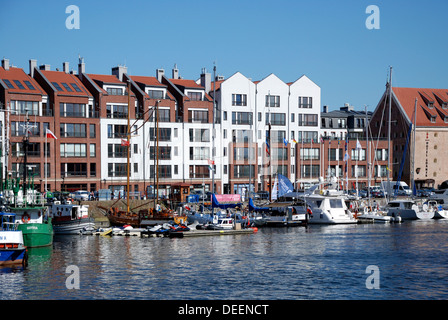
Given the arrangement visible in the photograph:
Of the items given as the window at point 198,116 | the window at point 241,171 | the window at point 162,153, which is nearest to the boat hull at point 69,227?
the window at point 162,153

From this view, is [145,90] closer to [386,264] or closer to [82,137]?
[82,137]

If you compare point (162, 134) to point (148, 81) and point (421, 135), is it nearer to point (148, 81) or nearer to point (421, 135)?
point (148, 81)

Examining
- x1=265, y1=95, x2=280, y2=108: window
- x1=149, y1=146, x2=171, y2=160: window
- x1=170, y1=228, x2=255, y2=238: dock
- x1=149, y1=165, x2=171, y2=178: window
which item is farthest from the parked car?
x1=265, y1=95, x2=280, y2=108: window

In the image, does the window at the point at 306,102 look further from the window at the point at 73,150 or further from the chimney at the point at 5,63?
the chimney at the point at 5,63

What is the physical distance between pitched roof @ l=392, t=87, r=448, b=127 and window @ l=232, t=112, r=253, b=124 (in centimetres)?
3105

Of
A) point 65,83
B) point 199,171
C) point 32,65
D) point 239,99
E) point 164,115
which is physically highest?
point 32,65

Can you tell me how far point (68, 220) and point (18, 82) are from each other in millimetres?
34628

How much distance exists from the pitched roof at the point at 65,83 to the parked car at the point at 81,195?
50.1 feet

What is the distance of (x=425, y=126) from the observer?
4909 inches

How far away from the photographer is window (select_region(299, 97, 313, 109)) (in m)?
120

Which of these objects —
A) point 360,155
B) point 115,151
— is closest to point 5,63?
point 115,151

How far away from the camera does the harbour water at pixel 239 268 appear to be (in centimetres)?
4028

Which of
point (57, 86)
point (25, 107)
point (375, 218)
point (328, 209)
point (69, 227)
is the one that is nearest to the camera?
point (69, 227)

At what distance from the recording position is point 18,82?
324ft
